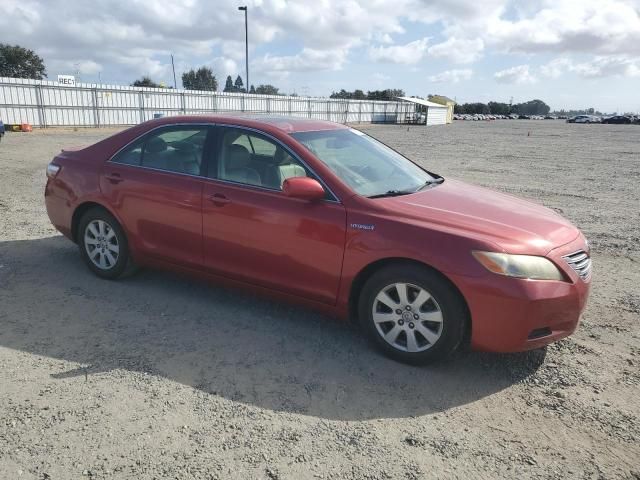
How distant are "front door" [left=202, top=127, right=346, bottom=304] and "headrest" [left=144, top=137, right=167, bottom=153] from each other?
0.65 metres

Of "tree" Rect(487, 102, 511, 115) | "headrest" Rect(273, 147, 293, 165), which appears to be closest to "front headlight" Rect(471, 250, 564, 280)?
"headrest" Rect(273, 147, 293, 165)

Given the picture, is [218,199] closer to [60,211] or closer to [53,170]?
[60,211]

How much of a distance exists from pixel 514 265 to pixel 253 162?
2181mm

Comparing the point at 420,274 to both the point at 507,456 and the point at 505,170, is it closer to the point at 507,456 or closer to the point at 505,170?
the point at 507,456

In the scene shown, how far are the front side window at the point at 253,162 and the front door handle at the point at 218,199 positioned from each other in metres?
0.16

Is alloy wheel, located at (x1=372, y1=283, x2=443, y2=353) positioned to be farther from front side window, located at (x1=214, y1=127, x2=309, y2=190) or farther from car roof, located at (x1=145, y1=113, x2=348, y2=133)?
car roof, located at (x1=145, y1=113, x2=348, y2=133)

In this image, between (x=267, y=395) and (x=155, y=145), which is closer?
(x=267, y=395)

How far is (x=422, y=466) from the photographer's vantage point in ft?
8.75

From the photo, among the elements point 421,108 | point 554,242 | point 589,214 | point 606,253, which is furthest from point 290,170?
point 421,108

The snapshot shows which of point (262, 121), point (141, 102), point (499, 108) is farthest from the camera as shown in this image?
point (499, 108)

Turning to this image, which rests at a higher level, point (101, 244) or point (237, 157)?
point (237, 157)

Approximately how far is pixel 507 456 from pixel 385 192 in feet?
6.63

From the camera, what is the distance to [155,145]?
474cm

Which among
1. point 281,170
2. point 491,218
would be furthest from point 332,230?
point 491,218
